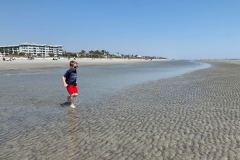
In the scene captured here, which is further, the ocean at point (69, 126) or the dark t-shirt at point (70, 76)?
the dark t-shirt at point (70, 76)

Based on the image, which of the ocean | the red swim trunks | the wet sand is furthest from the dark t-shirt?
the wet sand

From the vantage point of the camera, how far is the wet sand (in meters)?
4.55

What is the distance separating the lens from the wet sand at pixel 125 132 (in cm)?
455

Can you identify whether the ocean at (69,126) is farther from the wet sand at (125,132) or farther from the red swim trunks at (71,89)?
the red swim trunks at (71,89)

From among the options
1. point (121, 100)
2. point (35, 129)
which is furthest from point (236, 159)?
point (121, 100)

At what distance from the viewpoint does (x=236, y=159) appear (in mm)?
4254

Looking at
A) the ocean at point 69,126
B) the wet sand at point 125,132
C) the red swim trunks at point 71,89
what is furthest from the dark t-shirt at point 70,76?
the wet sand at point 125,132

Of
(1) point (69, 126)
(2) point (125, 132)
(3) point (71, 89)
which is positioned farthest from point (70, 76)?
(2) point (125, 132)

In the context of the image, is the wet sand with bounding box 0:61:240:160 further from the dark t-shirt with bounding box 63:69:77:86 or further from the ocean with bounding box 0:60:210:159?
the dark t-shirt with bounding box 63:69:77:86

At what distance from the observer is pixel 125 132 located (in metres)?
5.88

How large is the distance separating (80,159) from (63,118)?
3136 mm

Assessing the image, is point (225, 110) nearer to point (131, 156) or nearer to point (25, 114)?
point (131, 156)

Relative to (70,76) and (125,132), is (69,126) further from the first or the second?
(70,76)

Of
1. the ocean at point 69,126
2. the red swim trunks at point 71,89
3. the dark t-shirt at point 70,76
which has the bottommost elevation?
the ocean at point 69,126
